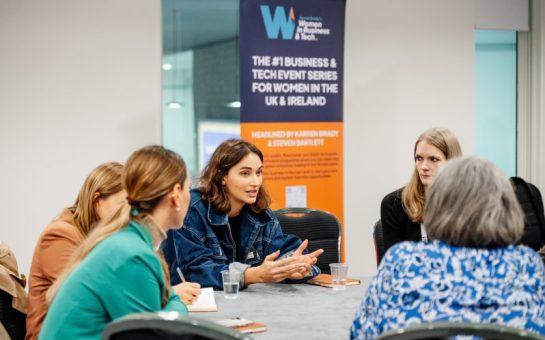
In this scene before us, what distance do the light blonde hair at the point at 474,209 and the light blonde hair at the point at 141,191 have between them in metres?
0.84

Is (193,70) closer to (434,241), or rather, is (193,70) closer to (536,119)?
(536,119)

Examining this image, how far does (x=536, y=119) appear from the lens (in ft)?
23.1

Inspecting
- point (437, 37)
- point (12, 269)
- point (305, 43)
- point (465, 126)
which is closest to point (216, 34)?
point (305, 43)

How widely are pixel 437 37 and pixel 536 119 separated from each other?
128cm

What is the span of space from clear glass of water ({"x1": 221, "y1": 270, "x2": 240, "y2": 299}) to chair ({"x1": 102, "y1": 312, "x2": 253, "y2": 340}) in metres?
1.30

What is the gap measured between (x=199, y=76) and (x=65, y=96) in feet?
3.65

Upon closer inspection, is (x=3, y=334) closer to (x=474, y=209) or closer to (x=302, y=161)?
(x=474, y=209)

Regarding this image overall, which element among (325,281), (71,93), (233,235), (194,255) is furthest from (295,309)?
(71,93)

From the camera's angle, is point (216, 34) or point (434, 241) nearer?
point (434, 241)

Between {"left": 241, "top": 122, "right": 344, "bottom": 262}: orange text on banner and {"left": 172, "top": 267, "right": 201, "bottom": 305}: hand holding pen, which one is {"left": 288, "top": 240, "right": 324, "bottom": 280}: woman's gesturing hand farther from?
{"left": 241, "top": 122, "right": 344, "bottom": 262}: orange text on banner

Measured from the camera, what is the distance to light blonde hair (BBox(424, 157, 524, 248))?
2.13 metres

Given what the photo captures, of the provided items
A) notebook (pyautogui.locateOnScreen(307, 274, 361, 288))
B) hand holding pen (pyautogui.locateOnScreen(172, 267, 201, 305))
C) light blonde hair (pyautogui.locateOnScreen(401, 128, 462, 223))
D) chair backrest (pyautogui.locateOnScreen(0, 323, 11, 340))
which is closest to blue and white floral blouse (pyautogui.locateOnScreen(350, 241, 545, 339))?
hand holding pen (pyautogui.locateOnScreen(172, 267, 201, 305))

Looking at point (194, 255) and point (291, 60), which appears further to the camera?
point (291, 60)

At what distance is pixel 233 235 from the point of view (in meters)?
3.78
